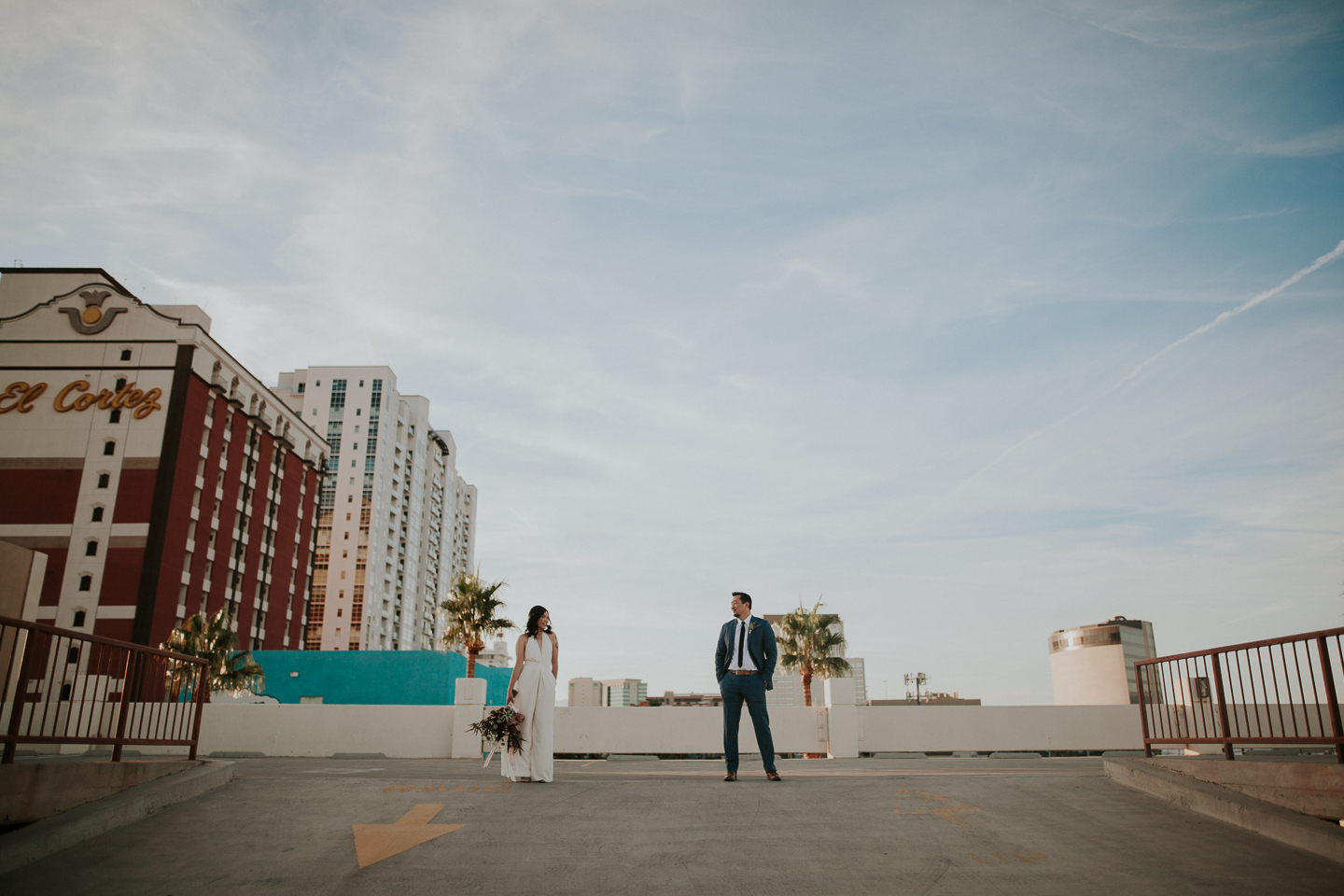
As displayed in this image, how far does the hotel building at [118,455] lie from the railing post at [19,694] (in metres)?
51.7

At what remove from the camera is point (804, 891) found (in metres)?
5.23

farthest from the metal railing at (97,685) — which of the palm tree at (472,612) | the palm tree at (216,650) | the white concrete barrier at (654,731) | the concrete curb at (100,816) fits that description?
the palm tree at (216,650)

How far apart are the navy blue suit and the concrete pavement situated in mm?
1316

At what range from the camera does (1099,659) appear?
143 metres

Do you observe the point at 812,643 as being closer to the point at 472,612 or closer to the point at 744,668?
the point at 472,612

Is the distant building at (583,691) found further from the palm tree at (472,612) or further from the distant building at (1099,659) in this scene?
the palm tree at (472,612)

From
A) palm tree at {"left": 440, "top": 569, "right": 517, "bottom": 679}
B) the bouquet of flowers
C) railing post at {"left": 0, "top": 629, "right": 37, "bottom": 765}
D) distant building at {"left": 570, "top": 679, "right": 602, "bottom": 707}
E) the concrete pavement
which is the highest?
palm tree at {"left": 440, "top": 569, "right": 517, "bottom": 679}

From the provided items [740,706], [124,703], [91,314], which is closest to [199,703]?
[124,703]

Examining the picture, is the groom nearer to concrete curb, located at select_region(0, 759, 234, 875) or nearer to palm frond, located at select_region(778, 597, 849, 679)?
concrete curb, located at select_region(0, 759, 234, 875)

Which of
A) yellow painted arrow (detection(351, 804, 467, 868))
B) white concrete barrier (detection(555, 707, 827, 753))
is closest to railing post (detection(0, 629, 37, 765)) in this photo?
yellow painted arrow (detection(351, 804, 467, 868))

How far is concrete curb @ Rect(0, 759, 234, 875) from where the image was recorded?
5688 mm

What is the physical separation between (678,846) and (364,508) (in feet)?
347

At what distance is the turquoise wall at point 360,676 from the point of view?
58438 mm

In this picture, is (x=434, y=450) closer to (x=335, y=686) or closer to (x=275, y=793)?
(x=335, y=686)
